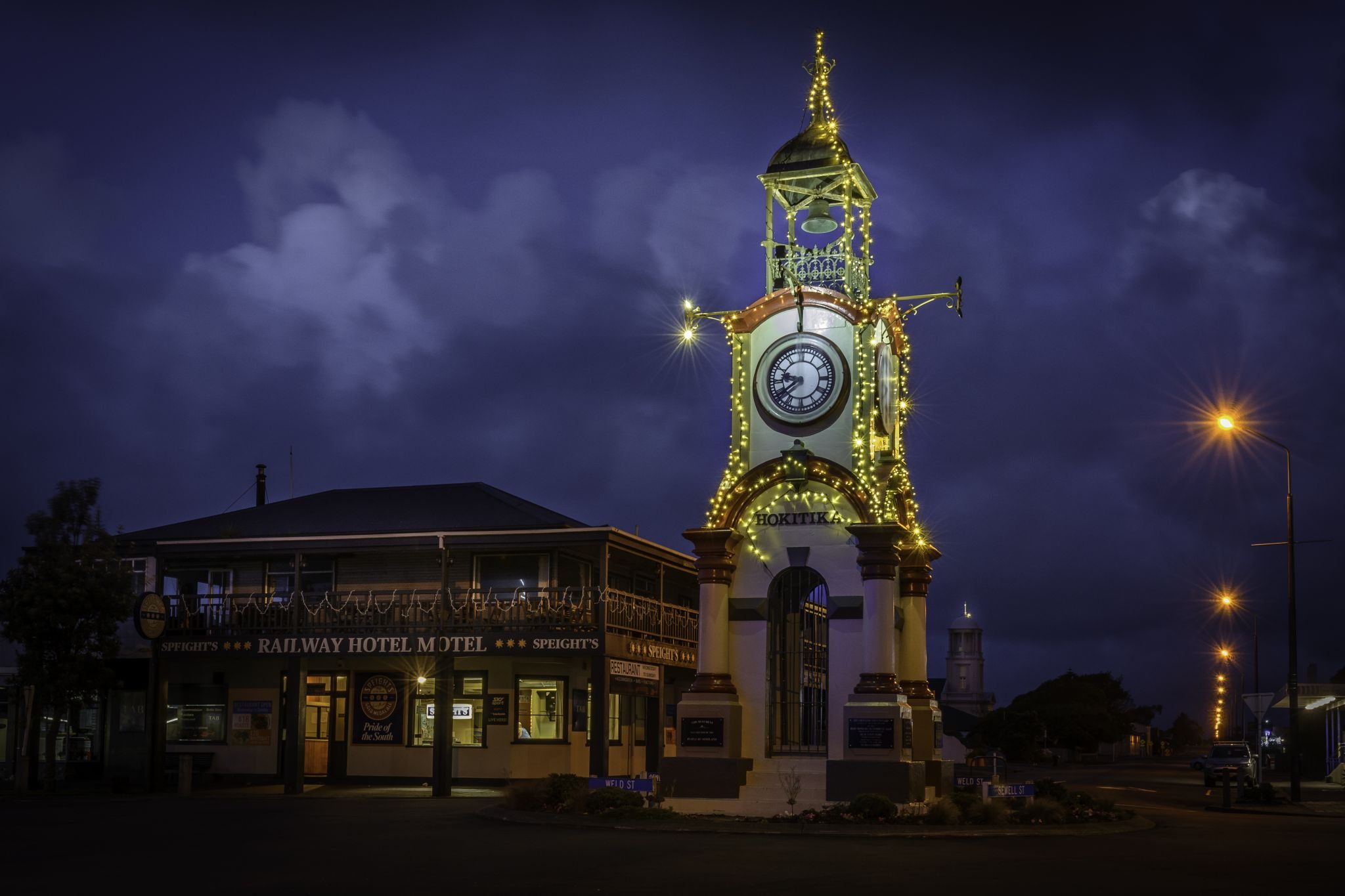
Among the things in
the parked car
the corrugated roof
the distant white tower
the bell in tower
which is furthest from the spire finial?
the distant white tower

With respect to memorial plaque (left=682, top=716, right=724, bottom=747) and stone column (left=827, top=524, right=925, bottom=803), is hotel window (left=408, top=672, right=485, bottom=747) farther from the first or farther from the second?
stone column (left=827, top=524, right=925, bottom=803)

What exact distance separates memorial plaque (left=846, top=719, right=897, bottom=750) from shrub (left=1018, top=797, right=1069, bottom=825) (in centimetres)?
268

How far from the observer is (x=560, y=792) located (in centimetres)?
2308

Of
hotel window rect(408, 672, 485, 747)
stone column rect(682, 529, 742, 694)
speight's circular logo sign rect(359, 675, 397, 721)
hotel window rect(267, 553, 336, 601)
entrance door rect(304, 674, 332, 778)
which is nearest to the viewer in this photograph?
stone column rect(682, 529, 742, 694)

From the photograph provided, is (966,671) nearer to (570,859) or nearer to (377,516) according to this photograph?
(377,516)

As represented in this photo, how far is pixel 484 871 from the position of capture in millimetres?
14992

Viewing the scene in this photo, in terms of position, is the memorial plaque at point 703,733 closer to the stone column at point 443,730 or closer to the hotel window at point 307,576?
the stone column at point 443,730

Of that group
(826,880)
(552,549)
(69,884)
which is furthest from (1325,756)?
(69,884)

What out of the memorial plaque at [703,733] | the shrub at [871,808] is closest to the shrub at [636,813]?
the shrub at [871,808]

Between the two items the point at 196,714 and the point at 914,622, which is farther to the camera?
the point at 196,714

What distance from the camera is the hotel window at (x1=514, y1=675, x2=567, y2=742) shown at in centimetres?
3503

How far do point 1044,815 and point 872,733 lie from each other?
324 centimetres

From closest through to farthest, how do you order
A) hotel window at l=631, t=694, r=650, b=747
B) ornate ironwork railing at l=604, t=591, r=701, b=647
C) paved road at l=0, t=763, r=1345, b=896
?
1. paved road at l=0, t=763, r=1345, b=896
2. ornate ironwork railing at l=604, t=591, r=701, b=647
3. hotel window at l=631, t=694, r=650, b=747

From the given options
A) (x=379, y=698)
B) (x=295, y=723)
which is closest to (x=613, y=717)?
(x=379, y=698)
